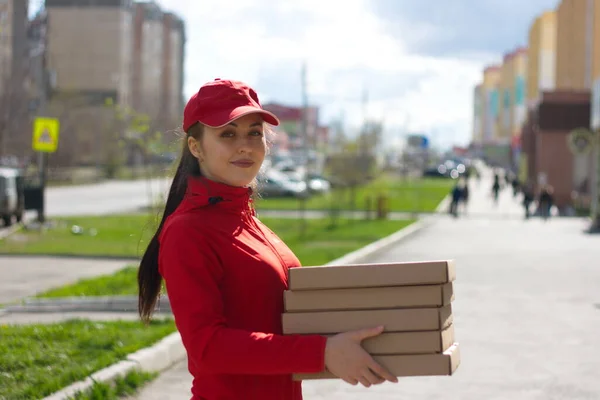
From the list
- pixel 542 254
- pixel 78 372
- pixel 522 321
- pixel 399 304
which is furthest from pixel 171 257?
pixel 542 254

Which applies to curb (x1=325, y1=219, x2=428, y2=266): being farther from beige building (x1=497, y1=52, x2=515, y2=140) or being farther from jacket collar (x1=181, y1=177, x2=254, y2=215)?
beige building (x1=497, y1=52, x2=515, y2=140)

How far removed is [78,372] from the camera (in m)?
7.56

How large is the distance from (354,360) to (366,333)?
81 mm

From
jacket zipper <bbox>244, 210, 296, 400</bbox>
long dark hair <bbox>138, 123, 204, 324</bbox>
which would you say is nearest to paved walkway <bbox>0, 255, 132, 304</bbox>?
long dark hair <bbox>138, 123, 204, 324</bbox>

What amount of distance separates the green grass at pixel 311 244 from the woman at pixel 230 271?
10.1 m

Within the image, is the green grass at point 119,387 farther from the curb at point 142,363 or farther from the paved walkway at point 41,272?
the paved walkway at point 41,272

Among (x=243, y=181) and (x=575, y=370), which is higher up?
(x=243, y=181)

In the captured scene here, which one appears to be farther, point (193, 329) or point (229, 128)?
point (229, 128)

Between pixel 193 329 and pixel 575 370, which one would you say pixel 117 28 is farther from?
pixel 193 329

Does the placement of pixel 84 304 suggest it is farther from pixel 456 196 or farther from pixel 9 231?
pixel 456 196

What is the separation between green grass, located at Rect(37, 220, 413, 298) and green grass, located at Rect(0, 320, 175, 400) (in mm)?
2882

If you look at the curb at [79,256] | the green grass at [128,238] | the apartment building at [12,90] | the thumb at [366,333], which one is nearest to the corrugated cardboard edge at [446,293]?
the thumb at [366,333]

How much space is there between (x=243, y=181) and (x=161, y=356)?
6.05m

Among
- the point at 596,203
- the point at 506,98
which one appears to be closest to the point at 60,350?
the point at 596,203
